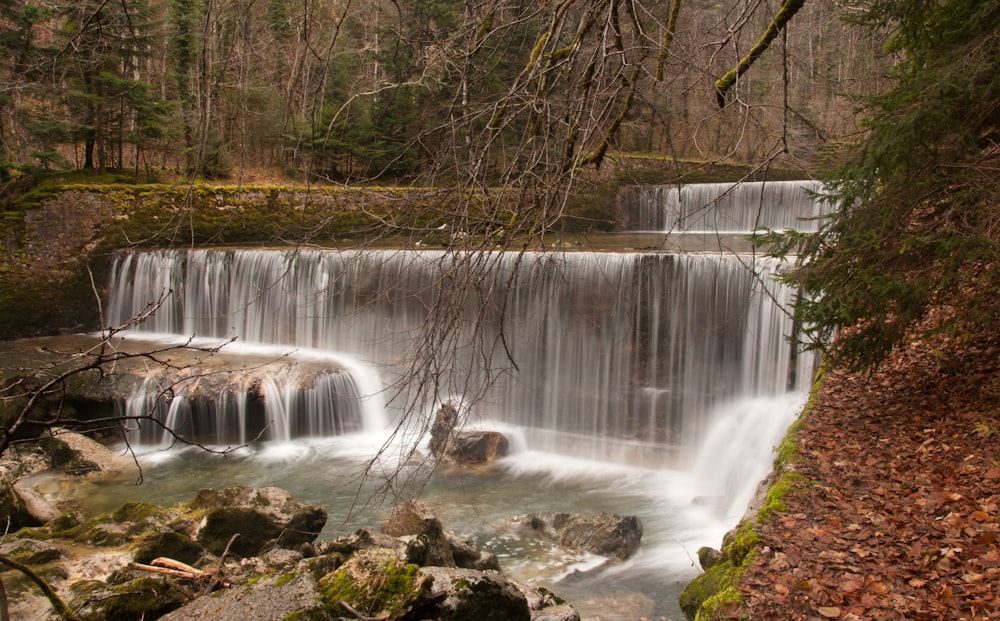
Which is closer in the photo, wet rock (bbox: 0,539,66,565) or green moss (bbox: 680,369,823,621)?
green moss (bbox: 680,369,823,621)

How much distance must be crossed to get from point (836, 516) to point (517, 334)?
23.7 ft

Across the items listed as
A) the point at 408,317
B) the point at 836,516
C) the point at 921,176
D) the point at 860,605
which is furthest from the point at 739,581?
the point at 408,317

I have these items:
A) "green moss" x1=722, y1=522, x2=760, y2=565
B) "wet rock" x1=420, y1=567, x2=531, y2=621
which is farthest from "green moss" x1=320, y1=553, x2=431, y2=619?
"green moss" x1=722, y1=522, x2=760, y2=565

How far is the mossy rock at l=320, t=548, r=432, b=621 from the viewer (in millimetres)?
3532

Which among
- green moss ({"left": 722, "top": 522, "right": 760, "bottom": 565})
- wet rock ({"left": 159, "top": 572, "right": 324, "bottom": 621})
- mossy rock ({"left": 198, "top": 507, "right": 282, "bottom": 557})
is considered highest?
green moss ({"left": 722, "top": 522, "right": 760, "bottom": 565})

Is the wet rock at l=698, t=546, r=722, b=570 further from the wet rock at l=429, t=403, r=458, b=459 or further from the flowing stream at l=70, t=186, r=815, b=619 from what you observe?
the wet rock at l=429, t=403, r=458, b=459

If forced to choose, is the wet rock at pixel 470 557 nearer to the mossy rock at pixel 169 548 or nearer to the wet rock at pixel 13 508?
the mossy rock at pixel 169 548

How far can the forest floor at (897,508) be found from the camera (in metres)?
3.36

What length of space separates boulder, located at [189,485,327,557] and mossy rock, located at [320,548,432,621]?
6.92 ft

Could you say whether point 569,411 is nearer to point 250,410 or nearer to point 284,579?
point 250,410

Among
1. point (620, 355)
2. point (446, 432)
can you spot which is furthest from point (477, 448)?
point (446, 432)

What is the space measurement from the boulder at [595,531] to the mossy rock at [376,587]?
149 inches

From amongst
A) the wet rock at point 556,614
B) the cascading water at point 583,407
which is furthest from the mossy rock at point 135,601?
the cascading water at point 583,407

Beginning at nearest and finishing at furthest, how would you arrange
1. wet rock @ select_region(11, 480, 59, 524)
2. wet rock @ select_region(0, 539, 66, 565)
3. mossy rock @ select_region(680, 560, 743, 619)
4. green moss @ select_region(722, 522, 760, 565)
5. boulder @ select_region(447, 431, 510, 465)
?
mossy rock @ select_region(680, 560, 743, 619), green moss @ select_region(722, 522, 760, 565), wet rock @ select_region(0, 539, 66, 565), wet rock @ select_region(11, 480, 59, 524), boulder @ select_region(447, 431, 510, 465)
